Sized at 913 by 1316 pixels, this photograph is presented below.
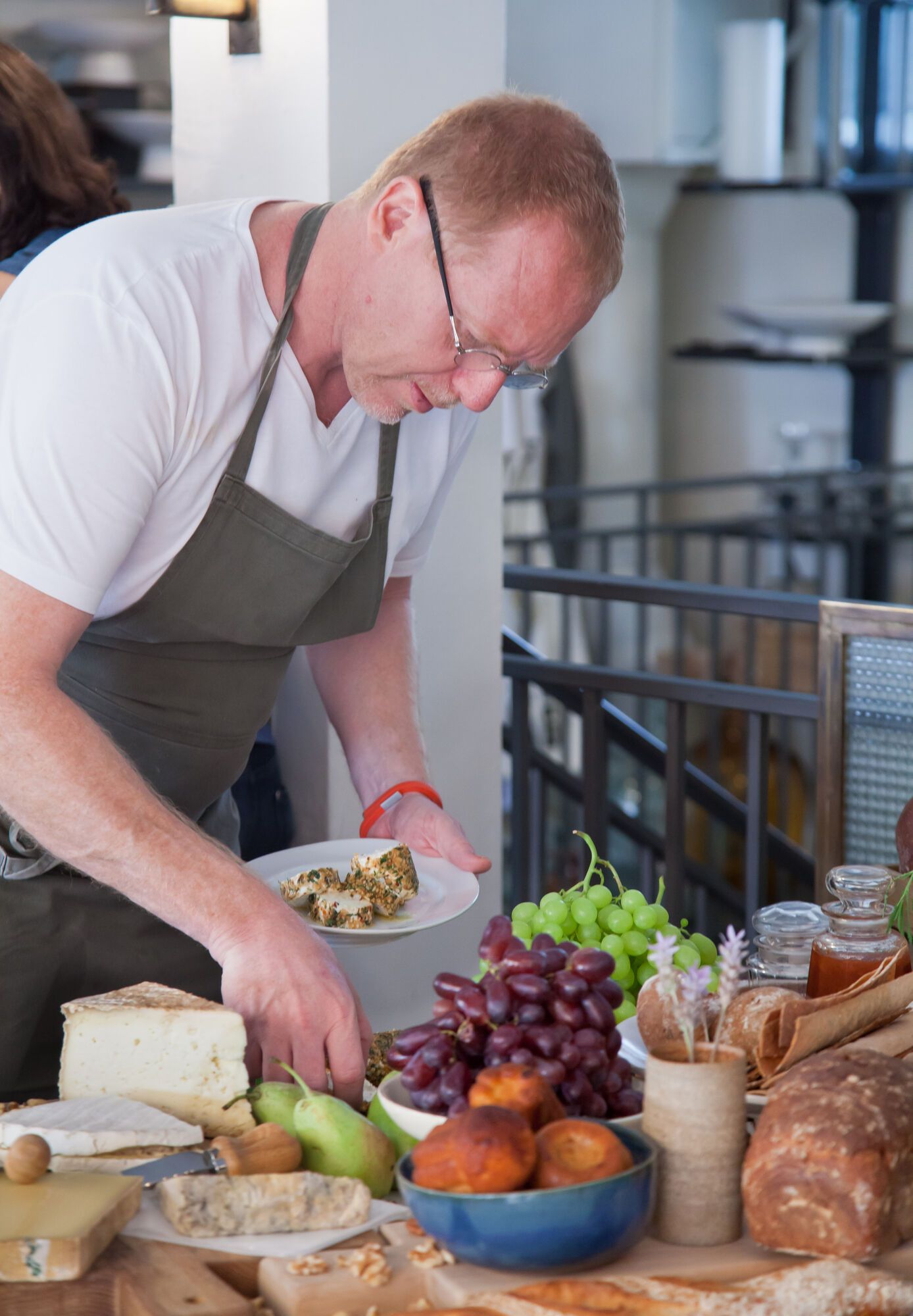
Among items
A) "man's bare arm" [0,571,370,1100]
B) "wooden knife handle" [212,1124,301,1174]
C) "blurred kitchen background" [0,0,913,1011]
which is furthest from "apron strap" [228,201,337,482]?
"blurred kitchen background" [0,0,913,1011]

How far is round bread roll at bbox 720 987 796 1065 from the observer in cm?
110

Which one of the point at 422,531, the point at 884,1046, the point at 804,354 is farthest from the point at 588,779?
the point at 804,354

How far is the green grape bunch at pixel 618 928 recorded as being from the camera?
125 centimetres

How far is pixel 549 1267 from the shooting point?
33.5 inches

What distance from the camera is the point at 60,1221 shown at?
88 centimetres

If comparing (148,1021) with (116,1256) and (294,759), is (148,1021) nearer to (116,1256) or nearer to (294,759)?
(116,1256)

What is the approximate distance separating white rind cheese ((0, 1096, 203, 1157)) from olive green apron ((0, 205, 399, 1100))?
1.43 feet

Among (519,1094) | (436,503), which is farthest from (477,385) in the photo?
(519,1094)

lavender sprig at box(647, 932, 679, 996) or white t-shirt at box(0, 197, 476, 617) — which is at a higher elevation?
white t-shirt at box(0, 197, 476, 617)

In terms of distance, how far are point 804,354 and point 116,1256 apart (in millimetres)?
5414

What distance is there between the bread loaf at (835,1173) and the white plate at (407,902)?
476 millimetres

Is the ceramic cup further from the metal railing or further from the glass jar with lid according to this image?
the metal railing

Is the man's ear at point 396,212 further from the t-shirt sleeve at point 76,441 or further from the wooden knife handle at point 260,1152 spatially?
the wooden knife handle at point 260,1152

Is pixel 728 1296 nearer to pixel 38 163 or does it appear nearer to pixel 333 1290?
pixel 333 1290
